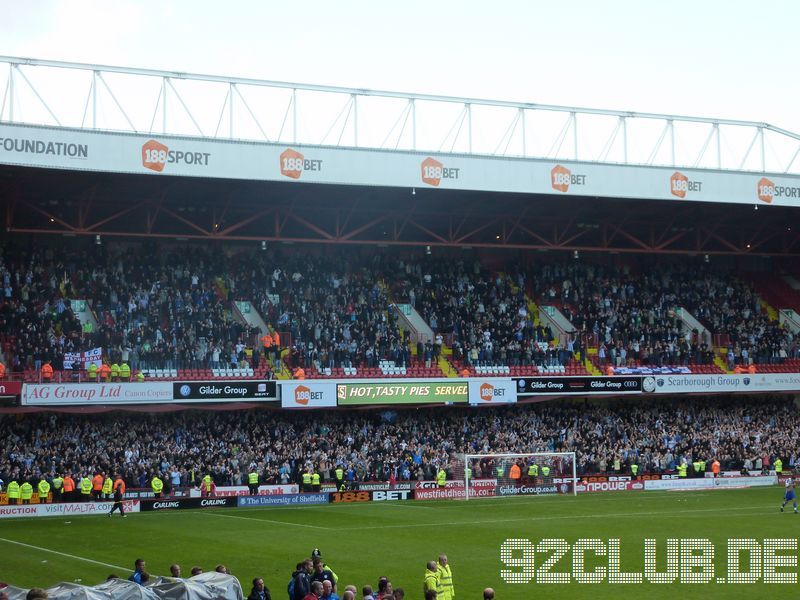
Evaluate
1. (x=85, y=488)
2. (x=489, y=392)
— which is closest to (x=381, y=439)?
(x=489, y=392)

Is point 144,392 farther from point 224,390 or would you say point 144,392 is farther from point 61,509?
point 61,509

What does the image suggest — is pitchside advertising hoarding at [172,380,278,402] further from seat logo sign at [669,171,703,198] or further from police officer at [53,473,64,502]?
seat logo sign at [669,171,703,198]

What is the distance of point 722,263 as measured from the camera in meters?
65.1

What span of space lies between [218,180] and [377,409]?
13.4m

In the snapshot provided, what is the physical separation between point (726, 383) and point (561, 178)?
14304 millimetres

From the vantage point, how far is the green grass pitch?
2407 cm

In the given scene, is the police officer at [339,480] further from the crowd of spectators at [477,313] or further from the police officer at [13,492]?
the police officer at [13,492]

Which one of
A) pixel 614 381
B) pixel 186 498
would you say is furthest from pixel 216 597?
pixel 614 381

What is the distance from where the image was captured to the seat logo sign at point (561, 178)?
50.8m

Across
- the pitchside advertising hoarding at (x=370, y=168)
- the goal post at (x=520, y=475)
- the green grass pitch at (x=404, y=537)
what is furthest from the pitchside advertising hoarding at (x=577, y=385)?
the pitchside advertising hoarding at (x=370, y=168)

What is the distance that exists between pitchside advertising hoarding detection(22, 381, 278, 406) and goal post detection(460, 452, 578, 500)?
9.75 metres

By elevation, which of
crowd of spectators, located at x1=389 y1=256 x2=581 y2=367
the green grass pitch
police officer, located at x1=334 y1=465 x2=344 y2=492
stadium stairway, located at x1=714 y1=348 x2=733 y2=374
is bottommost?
the green grass pitch

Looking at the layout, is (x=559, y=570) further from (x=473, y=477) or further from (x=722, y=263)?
(x=722, y=263)

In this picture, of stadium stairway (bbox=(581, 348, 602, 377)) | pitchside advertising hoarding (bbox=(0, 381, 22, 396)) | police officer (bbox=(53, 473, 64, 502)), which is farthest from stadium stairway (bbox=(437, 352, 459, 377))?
pitchside advertising hoarding (bbox=(0, 381, 22, 396))
